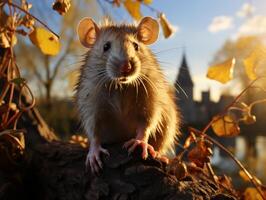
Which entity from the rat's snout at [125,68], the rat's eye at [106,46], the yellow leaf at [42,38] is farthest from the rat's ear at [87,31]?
the rat's snout at [125,68]

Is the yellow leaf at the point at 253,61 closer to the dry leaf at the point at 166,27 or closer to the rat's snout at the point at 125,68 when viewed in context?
the dry leaf at the point at 166,27

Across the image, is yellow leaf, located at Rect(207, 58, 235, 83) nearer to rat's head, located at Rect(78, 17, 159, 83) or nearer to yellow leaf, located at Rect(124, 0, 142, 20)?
rat's head, located at Rect(78, 17, 159, 83)

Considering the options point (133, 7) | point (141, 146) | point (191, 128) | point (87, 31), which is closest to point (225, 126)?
point (191, 128)

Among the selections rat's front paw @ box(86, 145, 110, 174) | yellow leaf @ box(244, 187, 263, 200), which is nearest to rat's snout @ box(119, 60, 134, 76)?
rat's front paw @ box(86, 145, 110, 174)

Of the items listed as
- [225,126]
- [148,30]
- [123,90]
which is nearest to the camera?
[225,126]

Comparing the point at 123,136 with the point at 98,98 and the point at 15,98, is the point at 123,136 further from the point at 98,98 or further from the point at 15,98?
the point at 15,98

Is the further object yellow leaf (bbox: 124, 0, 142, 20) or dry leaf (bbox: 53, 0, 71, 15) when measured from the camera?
yellow leaf (bbox: 124, 0, 142, 20)

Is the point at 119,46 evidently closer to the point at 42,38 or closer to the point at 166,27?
the point at 166,27
